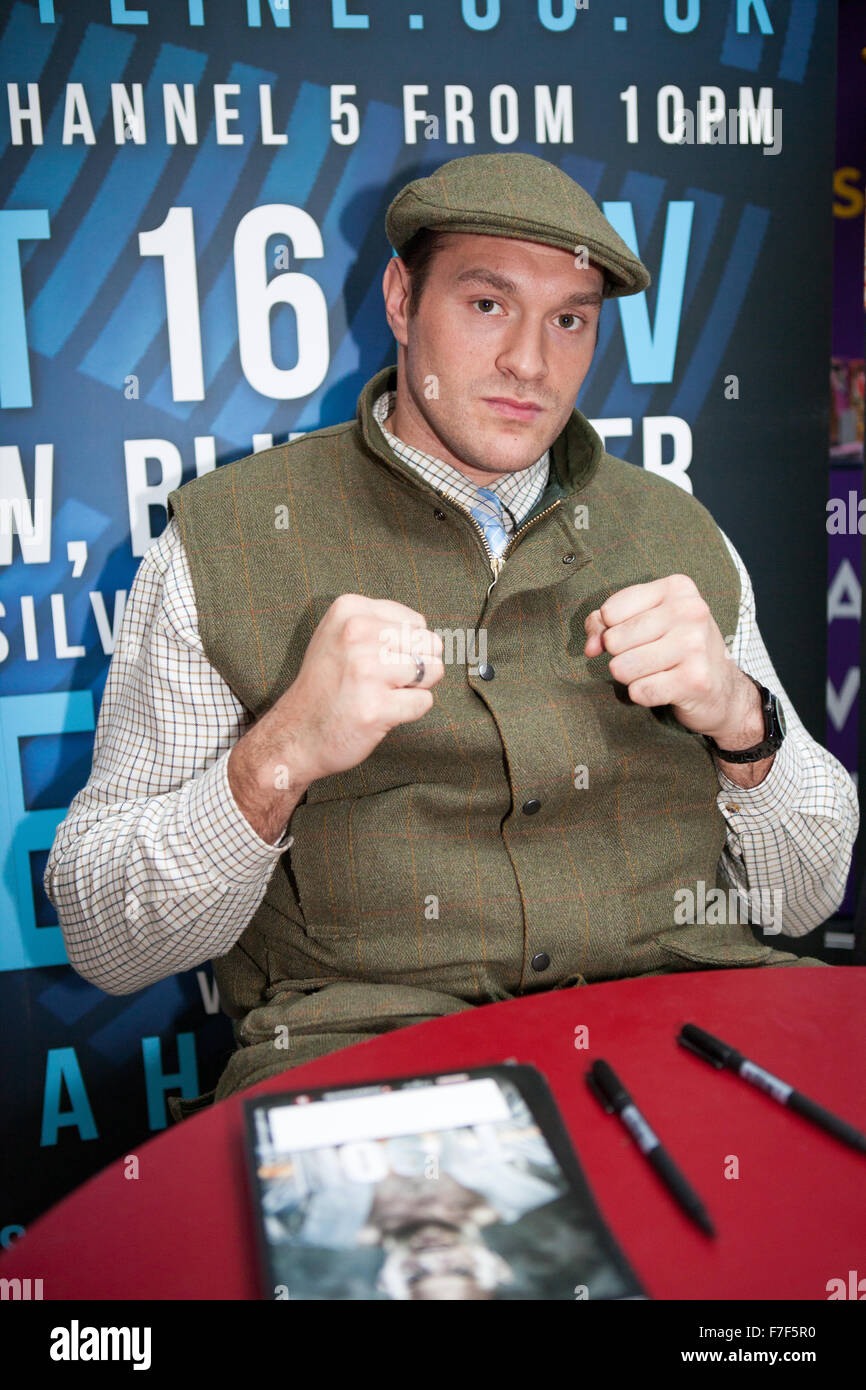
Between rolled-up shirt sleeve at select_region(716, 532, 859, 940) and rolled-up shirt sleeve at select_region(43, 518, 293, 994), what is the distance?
70 cm

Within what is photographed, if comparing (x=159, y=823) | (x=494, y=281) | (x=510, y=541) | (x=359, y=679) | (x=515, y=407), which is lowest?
(x=159, y=823)

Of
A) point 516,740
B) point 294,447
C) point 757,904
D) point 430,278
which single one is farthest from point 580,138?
point 757,904

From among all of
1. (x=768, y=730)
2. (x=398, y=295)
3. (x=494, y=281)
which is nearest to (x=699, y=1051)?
(x=768, y=730)

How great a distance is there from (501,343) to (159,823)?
85 cm

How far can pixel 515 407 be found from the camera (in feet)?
5.36

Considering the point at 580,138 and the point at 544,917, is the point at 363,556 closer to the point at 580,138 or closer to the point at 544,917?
the point at 544,917

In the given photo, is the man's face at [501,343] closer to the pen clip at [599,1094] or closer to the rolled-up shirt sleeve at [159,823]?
the rolled-up shirt sleeve at [159,823]

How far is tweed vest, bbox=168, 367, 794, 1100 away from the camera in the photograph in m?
1.50

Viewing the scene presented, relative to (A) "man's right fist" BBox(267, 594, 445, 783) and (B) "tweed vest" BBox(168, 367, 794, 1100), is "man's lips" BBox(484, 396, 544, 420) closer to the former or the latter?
(B) "tweed vest" BBox(168, 367, 794, 1100)

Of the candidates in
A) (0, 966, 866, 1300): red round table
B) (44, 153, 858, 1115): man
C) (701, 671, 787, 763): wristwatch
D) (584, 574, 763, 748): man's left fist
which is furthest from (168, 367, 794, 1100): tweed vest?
(0, 966, 866, 1300): red round table

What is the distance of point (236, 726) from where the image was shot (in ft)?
5.23

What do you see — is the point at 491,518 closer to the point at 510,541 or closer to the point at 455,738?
the point at 510,541

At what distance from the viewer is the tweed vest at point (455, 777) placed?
1495 millimetres

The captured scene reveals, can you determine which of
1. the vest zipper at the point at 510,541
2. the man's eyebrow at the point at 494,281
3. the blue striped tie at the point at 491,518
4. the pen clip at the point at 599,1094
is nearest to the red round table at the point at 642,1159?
the pen clip at the point at 599,1094
